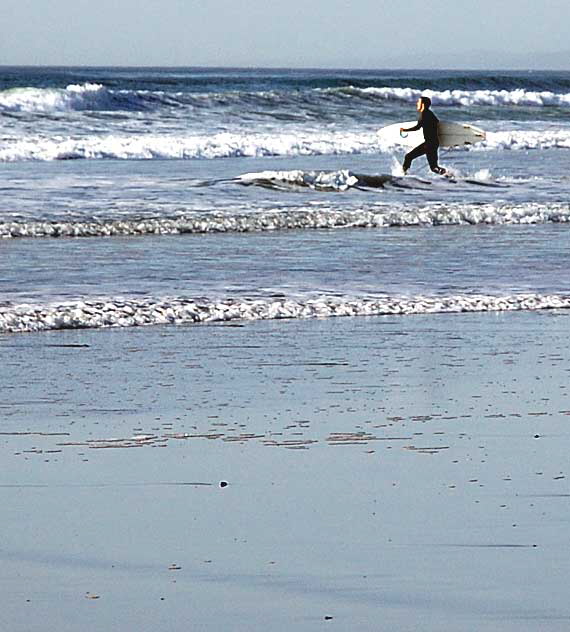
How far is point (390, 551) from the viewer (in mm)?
4340

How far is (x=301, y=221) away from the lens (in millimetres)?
16031

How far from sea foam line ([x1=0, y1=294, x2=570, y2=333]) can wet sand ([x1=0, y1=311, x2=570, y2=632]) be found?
2.01ft

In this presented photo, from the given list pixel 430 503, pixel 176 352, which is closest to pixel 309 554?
pixel 430 503

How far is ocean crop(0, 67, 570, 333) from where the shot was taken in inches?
403

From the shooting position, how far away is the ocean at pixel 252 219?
1023cm

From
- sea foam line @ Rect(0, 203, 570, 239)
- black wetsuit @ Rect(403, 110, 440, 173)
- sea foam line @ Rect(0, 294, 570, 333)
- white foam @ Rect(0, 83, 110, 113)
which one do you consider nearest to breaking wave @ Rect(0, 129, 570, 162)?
black wetsuit @ Rect(403, 110, 440, 173)

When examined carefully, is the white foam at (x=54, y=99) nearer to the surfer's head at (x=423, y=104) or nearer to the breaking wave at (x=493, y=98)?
the breaking wave at (x=493, y=98)

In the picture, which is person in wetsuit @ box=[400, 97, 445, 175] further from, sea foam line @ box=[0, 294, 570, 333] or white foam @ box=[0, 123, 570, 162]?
sea foam line @ box=[0, 294, 570, 333]

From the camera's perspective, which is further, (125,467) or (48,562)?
(125,467)

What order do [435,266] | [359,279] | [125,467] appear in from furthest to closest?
[435,266] < [359,279] < [125,467]

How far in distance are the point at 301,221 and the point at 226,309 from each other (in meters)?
6.35

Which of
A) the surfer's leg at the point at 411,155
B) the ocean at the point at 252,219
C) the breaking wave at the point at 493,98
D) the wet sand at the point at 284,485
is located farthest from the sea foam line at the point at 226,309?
the breaking wave at the point at 493,98

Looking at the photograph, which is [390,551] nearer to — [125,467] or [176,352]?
[125,467]

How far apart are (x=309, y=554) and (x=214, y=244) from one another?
9746 millimetres
